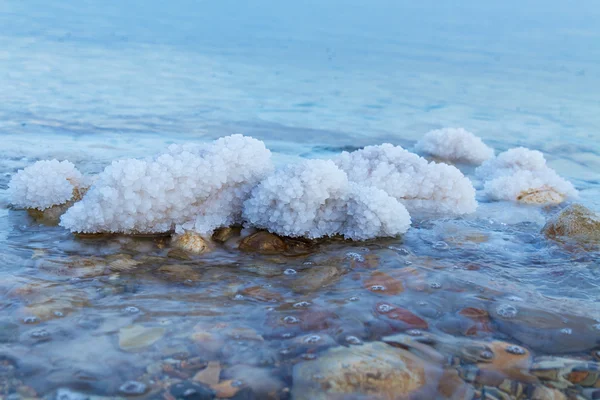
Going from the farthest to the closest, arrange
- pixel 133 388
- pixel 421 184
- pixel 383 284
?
pixel 421 184 < pixel 383 284 < pixel 133 388

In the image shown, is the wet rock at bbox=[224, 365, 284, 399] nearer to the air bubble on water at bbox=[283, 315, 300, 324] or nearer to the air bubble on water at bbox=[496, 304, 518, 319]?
the air bubble on water at bbox=[283, 315, 300, 324]

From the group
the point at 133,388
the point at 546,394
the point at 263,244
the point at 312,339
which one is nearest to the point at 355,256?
the point at 263,244

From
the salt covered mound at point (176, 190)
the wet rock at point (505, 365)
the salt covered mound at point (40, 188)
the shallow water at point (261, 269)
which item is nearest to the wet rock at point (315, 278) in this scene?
the shallow water at point (261, 269)

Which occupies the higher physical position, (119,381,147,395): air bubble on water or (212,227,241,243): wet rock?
(212,227,241,243): wet rock

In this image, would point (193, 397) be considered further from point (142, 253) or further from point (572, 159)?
point (572, 159)

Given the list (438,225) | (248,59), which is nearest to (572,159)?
A: (438,225)

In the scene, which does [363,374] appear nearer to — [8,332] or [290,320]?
[290,320]

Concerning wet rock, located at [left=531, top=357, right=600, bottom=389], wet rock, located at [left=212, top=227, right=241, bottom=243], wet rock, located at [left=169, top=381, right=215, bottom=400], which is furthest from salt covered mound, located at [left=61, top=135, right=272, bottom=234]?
wet rock, located at [left=531, top=357, right=600, bottom=389]

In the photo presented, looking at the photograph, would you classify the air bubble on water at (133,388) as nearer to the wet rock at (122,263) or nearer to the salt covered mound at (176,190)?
the wet rock at (122,263)
